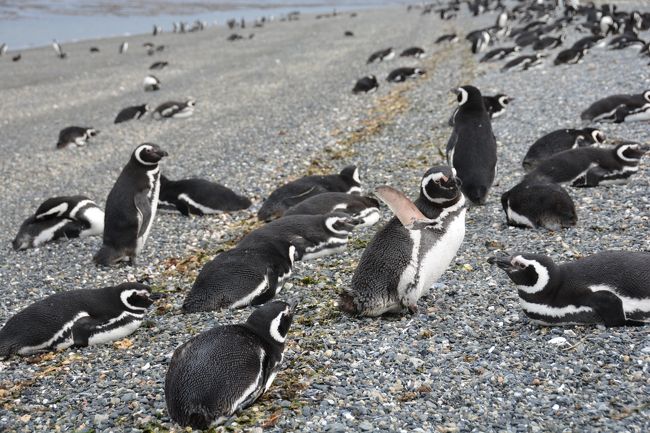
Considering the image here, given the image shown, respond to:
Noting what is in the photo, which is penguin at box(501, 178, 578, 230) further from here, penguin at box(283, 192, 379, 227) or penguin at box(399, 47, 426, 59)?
penguin at box(399, 47, 426, 59)

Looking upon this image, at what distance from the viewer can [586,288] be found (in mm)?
4512

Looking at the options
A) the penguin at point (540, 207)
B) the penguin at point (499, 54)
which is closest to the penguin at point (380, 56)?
the penguin at point (499, 54)

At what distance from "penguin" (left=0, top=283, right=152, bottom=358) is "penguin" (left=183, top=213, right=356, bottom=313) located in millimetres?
425

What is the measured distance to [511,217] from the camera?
22.7 ft

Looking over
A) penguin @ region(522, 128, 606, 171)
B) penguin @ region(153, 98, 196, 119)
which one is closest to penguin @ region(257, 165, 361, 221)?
penguin @ region(522, 128, 606, 171)

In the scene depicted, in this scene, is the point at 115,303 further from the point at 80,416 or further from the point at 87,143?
the point at 87,143

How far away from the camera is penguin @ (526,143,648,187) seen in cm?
775

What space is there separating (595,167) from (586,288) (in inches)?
146

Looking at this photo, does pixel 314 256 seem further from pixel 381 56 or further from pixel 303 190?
pixel 381 56

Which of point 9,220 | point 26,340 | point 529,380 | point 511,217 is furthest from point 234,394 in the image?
point 9,220

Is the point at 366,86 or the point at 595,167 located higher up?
the point at 595,167

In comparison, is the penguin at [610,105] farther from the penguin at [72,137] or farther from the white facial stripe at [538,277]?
the penguin at [72,137]

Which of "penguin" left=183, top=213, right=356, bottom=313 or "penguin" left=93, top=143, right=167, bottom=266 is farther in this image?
"penguin" left=93, top=143, right=167, bottom=266

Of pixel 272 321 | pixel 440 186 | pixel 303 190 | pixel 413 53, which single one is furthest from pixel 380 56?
pixel 272 321
